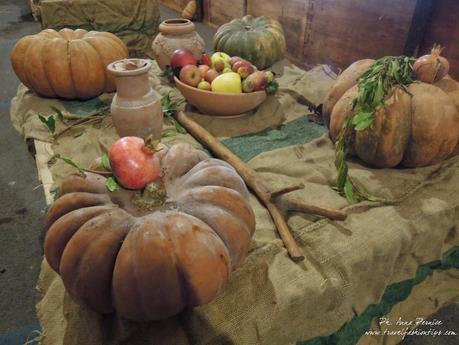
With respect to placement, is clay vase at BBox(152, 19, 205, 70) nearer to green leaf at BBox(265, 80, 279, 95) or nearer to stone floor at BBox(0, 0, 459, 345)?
green leaf at BBox(265, 80, 279, 95)

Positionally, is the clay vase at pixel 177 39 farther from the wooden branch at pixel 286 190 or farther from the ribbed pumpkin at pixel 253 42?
the wooden branch at pixel 286 190

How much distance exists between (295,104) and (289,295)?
44.2 inches

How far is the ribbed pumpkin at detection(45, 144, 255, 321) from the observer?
69 cm

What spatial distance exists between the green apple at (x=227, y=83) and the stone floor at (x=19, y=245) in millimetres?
802

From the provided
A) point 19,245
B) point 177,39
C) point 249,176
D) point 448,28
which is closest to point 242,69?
point 177,39

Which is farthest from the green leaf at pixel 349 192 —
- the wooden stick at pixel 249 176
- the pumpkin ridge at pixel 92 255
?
the pumpkin ridge at pixel 92 255

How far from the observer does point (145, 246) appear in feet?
2.26

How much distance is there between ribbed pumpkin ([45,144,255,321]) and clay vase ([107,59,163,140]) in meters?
0.44

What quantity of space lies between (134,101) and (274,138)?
0.59 metres

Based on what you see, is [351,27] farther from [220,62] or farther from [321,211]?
[321,211]

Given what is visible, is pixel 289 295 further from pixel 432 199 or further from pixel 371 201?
pixel 432 199

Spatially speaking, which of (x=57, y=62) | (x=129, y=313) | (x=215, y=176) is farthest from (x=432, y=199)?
(x=57, y=62)

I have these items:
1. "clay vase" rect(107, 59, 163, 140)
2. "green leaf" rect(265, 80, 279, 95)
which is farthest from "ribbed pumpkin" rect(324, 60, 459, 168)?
"clay vase" rect(107, 59, 163, 140)

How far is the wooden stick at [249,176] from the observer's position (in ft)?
3.09
